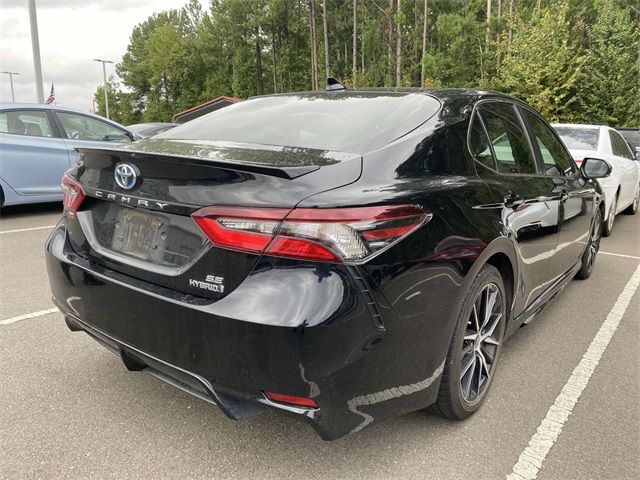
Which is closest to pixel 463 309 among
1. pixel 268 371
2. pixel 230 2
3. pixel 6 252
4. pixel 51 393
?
pixel 268 371

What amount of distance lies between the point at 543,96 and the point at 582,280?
1675 centimetres

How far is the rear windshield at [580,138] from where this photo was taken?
7.02 meters

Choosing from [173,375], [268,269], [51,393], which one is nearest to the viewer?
[268,269]

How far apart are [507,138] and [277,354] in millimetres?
2029

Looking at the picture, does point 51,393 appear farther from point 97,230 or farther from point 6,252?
point 6,252

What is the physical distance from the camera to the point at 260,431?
7.54 feet

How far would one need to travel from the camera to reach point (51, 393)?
2566mm

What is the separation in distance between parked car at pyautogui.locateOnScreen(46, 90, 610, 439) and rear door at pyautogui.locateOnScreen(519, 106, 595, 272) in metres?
0.89

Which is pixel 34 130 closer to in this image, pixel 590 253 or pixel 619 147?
pixel 590 253

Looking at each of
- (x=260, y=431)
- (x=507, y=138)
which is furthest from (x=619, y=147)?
(x=260, y=431)

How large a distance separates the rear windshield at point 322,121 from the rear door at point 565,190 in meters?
1.22

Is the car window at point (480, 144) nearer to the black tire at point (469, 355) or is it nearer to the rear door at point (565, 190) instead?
the black tire at point (469, 355)

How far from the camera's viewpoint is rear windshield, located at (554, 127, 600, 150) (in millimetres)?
7020

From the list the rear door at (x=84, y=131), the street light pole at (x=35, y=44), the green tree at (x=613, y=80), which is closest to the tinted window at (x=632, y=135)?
the green tree at (x=613, y=80)
